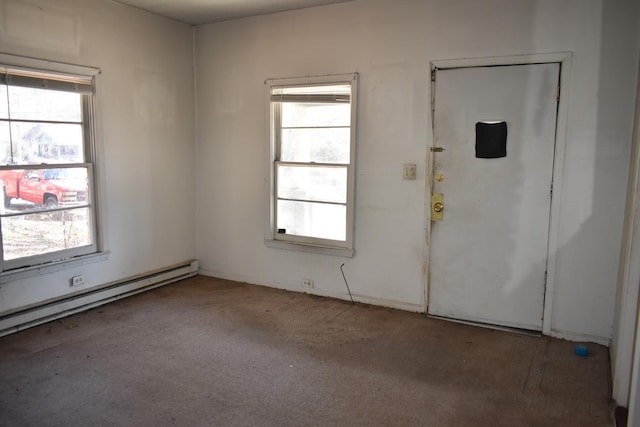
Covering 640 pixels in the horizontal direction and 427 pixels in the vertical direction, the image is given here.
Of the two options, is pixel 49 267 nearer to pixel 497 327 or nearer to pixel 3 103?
pixel 3 103

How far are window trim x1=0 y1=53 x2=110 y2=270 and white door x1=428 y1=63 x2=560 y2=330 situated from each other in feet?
9.43

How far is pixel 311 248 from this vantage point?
15.0 ft

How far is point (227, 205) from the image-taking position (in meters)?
5.05

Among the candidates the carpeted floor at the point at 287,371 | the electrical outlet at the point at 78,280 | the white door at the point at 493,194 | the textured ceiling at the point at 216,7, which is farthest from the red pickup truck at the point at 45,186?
the white door at the point at 493,194

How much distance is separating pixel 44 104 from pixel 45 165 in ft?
1.57

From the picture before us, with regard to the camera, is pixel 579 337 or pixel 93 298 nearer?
pixel 579 337

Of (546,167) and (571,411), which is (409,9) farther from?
(571,411)

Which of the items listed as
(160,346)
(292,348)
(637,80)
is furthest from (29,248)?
(637,80)

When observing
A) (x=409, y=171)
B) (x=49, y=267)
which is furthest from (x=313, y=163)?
(x=49, y=267)

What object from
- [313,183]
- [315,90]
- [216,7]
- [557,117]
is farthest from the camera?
[313,183]

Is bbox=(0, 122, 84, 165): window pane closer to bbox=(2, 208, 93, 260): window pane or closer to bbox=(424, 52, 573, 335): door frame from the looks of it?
bbox=(2, 208, 93, 260): window pane

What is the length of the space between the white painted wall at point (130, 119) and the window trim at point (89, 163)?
58 mm

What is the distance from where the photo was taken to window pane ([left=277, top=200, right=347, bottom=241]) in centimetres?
446

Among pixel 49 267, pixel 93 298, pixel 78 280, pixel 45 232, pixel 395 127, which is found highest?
pixel 395 127
